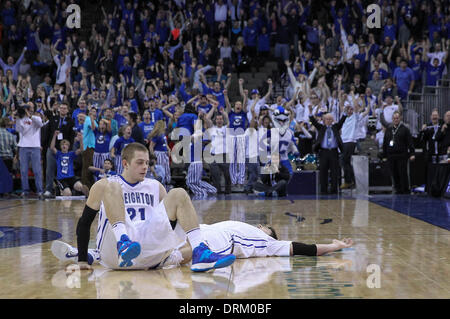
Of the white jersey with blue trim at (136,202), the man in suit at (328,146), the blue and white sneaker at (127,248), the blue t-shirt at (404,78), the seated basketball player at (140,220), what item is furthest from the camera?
the blue t-shirt at (404,78)

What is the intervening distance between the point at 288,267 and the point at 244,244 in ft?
1.82

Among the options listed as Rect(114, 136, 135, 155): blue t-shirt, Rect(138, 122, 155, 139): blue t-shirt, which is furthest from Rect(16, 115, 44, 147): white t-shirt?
Rect(138, 122, 155, 139): blue t-shirt

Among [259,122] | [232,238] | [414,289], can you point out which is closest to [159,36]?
[259,122]

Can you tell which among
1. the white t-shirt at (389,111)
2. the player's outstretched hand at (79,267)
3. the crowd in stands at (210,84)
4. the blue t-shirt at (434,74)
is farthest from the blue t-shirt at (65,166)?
the blue t-shirt at (434,74)

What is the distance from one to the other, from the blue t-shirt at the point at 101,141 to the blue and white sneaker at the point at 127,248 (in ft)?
30.7

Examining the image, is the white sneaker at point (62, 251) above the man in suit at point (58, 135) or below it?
below

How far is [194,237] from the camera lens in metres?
4.80

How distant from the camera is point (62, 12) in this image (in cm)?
2103

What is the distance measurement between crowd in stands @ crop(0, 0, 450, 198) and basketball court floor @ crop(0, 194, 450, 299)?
13.4ft

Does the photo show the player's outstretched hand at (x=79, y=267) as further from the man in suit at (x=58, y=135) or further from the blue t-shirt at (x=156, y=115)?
the blue t-shirt at (x=156, y=115)

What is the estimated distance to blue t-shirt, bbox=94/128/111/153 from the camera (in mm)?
13641

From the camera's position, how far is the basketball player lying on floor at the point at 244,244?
5.25 m

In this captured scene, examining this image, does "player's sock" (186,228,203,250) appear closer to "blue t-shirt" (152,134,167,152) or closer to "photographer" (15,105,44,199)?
"blue t-shirt" (152,134,167,152)

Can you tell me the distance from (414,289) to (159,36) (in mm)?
16560
